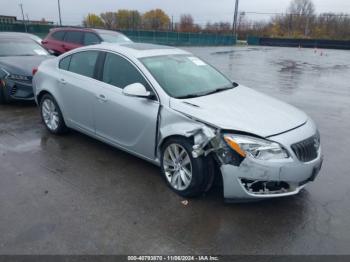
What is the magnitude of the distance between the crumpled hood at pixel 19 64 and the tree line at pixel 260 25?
4926cm

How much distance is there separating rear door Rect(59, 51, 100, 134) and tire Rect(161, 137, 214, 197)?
1.49 m

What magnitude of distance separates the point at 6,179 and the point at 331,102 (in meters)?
8.33

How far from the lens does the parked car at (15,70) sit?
7.22m

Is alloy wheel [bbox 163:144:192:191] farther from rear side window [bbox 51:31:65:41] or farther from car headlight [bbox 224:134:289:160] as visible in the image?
rear side window [bbox 51:31:65:41]

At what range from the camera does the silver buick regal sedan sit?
127 inches

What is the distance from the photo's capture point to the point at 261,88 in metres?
10.9

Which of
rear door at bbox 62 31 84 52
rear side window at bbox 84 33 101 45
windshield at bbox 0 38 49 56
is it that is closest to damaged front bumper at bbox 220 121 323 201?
windshield at bbox 0 38 49 56

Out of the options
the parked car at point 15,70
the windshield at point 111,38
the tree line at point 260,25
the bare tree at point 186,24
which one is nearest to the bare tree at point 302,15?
the tree line at point 260,25

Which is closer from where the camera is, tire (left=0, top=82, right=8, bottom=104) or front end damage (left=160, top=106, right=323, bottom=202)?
front end damage (left=160, top=106, right=323, bottom=202)

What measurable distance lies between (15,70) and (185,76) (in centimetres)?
477

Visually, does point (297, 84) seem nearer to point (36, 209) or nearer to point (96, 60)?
point (96, 60)

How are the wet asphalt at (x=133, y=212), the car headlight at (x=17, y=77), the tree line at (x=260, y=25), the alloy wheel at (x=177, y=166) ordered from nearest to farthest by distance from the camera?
the wet asphalt at (x=133, y=212) → the alloy wheel at (x=177, y=166) → the car headlight at (x=17, y=77) → the tree line at (x=260, y=25)

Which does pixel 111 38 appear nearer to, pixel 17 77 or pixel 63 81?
pixel 17 77

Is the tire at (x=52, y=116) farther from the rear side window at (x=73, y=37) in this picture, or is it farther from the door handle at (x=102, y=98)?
the rear side window at (x=73, y=37)
